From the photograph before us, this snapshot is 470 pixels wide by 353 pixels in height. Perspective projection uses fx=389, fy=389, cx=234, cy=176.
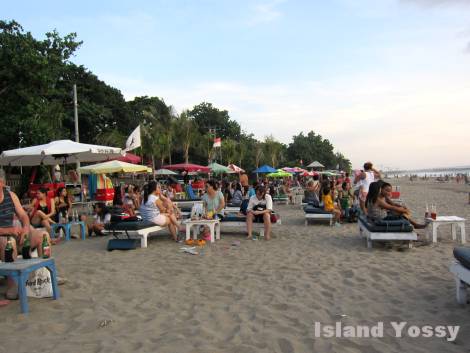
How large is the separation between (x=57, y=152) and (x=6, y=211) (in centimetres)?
488

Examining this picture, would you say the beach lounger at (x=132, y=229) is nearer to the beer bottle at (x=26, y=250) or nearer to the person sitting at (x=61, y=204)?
the person sitting at (x=61, y=204)

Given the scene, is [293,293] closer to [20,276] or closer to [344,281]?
[344,281]

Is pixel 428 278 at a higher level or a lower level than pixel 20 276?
lower

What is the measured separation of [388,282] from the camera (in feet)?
15.9

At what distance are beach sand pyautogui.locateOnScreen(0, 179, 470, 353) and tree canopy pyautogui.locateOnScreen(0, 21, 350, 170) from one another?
12271 mm

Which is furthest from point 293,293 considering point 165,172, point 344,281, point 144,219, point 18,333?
point 165,172

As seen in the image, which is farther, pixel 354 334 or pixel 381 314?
pixel 381 314

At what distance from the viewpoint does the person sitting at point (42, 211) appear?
27.1ft

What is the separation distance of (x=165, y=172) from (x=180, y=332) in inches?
1036

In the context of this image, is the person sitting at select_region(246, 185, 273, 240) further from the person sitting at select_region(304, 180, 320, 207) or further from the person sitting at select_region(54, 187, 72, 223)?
the person sitting at select_region(304, 180, 320, 207)

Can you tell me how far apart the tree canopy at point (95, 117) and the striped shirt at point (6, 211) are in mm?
13099

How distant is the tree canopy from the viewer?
16312 mm

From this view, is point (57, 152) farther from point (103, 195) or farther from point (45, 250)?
point (45, 250)

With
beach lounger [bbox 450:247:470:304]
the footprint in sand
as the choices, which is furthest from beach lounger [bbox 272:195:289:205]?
the footprint in sand
